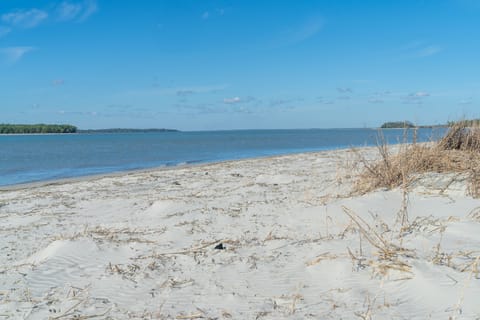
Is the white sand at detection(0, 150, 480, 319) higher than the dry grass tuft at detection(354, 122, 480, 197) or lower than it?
lower

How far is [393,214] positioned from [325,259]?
5.88 ft

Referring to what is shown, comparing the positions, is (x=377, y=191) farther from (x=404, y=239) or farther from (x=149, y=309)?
(x=149, y=309)

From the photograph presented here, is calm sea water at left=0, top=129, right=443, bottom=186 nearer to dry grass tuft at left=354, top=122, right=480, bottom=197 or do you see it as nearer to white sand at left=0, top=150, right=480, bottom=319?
dry grass tuft at left=354, top=122, right=480, bottom=197

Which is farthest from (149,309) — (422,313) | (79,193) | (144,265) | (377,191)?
(79,193)

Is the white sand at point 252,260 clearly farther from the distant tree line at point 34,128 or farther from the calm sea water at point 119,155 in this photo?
the distant tree line at point 34,128

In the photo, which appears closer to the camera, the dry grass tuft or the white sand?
the white sand

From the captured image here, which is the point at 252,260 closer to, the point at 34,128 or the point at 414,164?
the point at 414,164

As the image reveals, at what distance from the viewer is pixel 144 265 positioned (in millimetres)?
3580

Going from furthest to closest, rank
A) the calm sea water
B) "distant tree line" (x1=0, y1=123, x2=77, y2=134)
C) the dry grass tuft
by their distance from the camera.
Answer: "distant tree line" (x1=0, y1=123, x2=77, y2=134) < the calm sea water < the dry grass tuft

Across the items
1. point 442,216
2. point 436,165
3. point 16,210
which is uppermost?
point 436,165

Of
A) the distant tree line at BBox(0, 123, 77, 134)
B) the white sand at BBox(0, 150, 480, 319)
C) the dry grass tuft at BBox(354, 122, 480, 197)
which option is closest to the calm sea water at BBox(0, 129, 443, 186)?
the dry grass tuft at BBox(354, 122, 480, 197)

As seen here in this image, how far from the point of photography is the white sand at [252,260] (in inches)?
105

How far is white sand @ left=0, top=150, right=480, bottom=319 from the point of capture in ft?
8.71

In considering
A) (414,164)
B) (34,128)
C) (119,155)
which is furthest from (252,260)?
(34,128)
